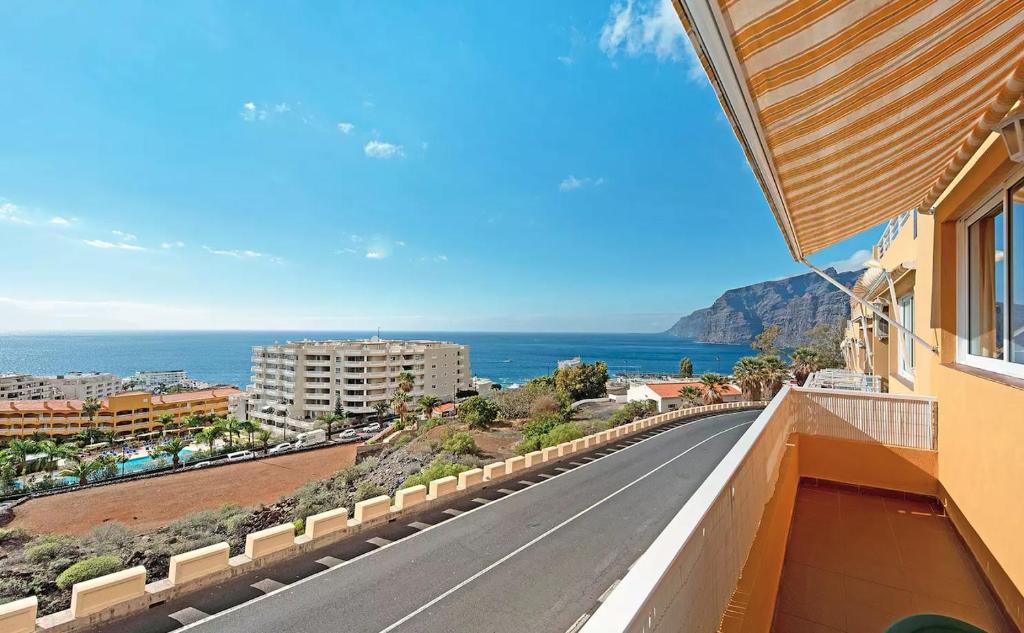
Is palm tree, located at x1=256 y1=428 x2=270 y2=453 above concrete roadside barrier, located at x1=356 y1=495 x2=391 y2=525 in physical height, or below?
below

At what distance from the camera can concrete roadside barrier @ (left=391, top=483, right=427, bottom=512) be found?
10229 mm

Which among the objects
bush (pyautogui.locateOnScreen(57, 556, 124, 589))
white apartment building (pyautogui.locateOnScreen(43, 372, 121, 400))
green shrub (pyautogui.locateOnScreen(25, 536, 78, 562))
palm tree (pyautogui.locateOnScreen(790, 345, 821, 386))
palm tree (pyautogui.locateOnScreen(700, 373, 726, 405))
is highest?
palm tree (pyautogui.locateOnScreen(790, 345, 821, 386))

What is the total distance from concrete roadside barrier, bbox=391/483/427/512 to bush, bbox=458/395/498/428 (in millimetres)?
22756

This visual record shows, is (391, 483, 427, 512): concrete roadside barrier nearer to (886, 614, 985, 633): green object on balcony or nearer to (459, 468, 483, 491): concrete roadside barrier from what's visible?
(459, 468, 483, 491): concrete roadside barrier

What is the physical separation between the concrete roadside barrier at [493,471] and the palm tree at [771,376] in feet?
105

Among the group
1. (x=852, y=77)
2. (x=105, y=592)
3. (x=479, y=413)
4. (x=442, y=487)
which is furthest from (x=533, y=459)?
(x=479, y=413)

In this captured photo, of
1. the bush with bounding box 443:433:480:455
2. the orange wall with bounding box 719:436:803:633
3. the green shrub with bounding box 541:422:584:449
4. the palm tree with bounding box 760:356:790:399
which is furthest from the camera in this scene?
the palm tree with bounding box 760:356:790:399

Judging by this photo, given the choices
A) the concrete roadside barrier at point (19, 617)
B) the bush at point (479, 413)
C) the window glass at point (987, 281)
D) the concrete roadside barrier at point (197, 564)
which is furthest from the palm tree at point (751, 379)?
the concrete roadside barrier at point (19, 617)

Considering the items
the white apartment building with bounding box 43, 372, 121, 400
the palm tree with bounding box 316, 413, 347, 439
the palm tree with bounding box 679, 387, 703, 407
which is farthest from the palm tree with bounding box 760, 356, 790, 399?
the white apartment building with bounding box 43, 372, 121, 400

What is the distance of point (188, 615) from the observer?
255 inches

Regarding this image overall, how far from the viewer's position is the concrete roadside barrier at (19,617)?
5695 mm

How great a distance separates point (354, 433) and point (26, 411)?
4067 cm

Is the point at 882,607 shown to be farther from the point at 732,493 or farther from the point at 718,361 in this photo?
the point at 718,361

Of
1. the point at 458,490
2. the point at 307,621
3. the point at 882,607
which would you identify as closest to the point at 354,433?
the point at 458,490
